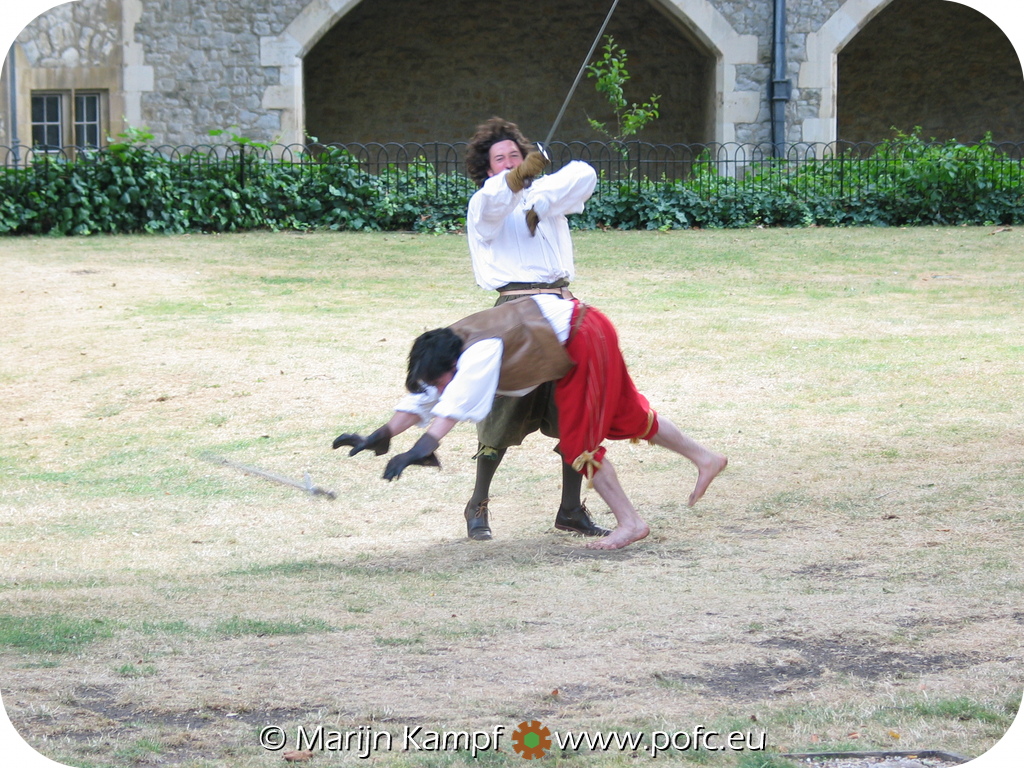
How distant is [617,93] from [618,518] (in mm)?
13891

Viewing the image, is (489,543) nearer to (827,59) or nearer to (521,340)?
(521,340)

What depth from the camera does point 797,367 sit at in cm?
826

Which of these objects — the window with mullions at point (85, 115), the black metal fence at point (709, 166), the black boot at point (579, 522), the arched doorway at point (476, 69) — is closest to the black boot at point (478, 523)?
the black boot at point (579, 522)

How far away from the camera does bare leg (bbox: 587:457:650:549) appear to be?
15.6 feet

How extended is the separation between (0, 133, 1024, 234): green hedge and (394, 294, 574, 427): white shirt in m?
10.1

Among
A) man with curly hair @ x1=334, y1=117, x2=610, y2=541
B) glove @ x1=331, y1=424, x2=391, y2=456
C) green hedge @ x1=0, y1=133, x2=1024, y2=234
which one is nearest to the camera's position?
glove @ x1=331, y1=424, x2=391, y2=456

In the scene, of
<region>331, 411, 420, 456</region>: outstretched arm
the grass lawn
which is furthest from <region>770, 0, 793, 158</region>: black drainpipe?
<region>331, 411, 420, 456</region>: outstretched arm

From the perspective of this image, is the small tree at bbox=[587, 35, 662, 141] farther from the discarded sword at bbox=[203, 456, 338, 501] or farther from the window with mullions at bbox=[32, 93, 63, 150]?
the discarded sword at bbox=[203, 456, 338, 501]

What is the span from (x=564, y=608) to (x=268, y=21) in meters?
14.9

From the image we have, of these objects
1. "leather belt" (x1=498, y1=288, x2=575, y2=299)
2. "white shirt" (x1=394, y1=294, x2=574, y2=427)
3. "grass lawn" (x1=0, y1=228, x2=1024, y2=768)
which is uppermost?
"leather belt" (x1=498, y1=288, x2=575, y2=299)

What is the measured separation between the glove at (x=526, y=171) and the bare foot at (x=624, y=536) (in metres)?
1.41

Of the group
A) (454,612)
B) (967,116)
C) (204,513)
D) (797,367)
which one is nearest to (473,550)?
(454,612)

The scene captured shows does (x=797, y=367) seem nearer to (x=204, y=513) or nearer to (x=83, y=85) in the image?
(x=204, y=513)

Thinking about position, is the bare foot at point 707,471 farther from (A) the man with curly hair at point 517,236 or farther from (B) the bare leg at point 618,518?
(A) the man with curly hair at point 517,236
